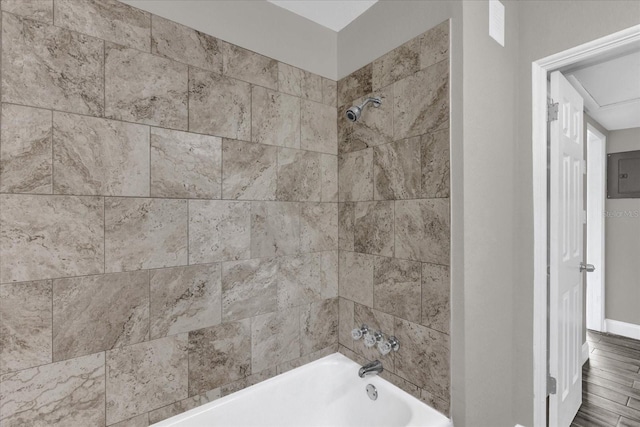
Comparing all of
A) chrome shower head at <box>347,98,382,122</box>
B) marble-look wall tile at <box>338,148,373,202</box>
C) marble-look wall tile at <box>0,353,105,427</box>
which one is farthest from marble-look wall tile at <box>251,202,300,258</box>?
marble-look wall tile at <box>0,353,105,427</box>

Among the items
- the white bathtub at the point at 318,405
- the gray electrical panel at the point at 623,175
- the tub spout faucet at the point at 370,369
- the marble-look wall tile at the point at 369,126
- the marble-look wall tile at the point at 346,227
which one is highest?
the marble-look wall tile at the point at 369,126

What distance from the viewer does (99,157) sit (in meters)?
1.28

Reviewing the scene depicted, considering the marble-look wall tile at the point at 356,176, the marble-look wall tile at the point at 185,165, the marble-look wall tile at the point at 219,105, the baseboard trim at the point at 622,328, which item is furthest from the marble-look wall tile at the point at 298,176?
the baseboard trim at the point at 622,328

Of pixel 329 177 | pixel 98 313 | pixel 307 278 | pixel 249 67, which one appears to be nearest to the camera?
pixel 98 313

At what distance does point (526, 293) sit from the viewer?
5.53 feet

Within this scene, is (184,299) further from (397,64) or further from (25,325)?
(397,64)

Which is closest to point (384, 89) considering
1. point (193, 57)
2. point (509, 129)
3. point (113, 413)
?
point (509, 129)

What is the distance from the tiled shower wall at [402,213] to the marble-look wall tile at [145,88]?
1.00 meters

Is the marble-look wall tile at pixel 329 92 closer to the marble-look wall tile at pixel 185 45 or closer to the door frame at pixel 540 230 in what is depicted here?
the marble-look wall tile at pixel 185 45

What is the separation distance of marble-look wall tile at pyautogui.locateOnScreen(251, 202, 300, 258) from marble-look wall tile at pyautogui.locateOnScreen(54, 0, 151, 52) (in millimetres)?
920

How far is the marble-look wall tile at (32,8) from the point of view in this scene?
1.12 metres

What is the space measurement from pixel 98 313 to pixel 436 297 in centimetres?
149

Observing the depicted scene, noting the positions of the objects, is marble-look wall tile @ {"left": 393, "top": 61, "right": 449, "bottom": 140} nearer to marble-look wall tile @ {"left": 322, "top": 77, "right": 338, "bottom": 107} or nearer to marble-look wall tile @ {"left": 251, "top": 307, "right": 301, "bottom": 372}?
marble-look wall tile @ {"left": 322, "top": 77, "right": 338, "bottom": 107}

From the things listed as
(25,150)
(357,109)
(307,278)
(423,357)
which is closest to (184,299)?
(307,278)
